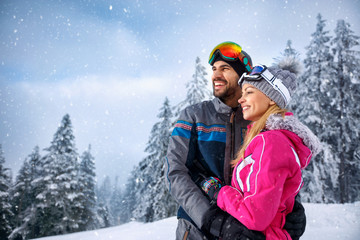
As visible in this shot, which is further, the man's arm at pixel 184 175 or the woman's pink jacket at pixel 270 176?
the man's arm at pixel 184 175

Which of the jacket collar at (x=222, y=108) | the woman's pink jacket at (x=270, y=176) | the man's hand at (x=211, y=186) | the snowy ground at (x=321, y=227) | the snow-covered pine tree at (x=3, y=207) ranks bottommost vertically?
the snow-covered pine tree at (x=3, y=207)

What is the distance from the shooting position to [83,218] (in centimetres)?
2720

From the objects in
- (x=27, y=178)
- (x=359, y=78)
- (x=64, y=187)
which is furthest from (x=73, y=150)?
(x=359, y=78)

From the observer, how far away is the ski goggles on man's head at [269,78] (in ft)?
7.03

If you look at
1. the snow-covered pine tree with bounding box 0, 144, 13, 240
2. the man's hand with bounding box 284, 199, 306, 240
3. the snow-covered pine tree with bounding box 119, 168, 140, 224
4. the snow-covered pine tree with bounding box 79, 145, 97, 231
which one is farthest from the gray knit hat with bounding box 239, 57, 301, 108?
the snow-covered pine tree with bounding box 0, 144, 13, 240

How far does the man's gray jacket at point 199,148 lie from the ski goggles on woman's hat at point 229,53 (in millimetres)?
675

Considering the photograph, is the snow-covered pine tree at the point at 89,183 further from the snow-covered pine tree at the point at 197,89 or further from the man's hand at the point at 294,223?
the man's hand at the point at 294,223

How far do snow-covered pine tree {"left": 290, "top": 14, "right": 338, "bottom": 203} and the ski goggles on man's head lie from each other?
58.6ft

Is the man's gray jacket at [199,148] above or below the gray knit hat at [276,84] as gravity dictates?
below

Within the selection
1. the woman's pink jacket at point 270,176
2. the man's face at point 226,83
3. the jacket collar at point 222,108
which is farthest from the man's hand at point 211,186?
the man's face at point 226,83

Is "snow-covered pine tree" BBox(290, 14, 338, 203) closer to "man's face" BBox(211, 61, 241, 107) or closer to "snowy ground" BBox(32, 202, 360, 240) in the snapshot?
"snowy ground" BBox(32, 202, 360, 240)

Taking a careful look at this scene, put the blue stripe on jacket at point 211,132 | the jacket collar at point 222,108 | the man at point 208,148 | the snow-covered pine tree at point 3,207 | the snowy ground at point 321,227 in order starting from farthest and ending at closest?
1. the snow-covered pine tree at point 3,207
2. the snowy ground at point 321,227
3. the jacket collar at point 222,108
4. the blue stripe on jacket at point 211,132
5. the man at point 208,148

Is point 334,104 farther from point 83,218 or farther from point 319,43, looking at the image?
point 83,218

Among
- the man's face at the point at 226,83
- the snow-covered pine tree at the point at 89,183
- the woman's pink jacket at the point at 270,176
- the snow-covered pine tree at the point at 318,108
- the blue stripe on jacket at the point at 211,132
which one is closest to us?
the woman's pink jacket at the point at 270,176
